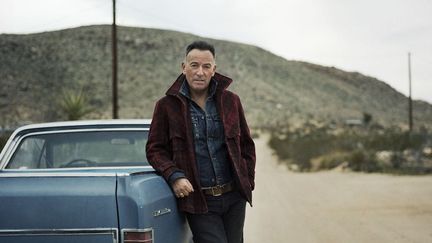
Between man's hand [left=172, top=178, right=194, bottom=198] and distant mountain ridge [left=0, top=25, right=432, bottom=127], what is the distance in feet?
181

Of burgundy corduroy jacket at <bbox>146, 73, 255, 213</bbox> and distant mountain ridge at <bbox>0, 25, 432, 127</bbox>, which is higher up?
distant mountain ridge at <bbox>0, 25, 432, 127</bbox>

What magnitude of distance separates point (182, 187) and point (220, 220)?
1.20 feet

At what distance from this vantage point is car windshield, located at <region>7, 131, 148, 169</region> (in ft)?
18.6

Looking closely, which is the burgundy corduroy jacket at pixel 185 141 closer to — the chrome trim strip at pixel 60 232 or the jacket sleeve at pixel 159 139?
the jacket sleeve at pixel 159 139

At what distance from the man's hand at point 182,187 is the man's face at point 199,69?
568 mm

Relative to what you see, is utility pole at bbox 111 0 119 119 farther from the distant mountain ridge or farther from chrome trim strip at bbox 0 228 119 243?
the distant mountain ridge

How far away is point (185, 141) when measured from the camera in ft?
12.7

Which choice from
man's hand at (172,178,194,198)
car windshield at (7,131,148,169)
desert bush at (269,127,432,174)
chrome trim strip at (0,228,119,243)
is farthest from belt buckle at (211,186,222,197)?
desert bush at (269,127,432,174)

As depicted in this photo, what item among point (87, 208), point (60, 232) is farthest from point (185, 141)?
point (60, 232)

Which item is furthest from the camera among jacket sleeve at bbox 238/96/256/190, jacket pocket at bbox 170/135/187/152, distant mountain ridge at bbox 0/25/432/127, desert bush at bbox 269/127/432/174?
distant mountain ridge at bbox 0/25/432/127

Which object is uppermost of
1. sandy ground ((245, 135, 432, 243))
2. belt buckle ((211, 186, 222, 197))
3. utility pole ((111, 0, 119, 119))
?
utility pole ((111, 0, 119, 119))

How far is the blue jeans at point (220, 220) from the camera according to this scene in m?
3.86

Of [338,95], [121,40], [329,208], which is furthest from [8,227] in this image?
[338,95]

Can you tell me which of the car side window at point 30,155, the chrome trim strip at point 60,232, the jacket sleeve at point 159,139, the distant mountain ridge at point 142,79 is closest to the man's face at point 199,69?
the jacket sleeve at point 159,139
